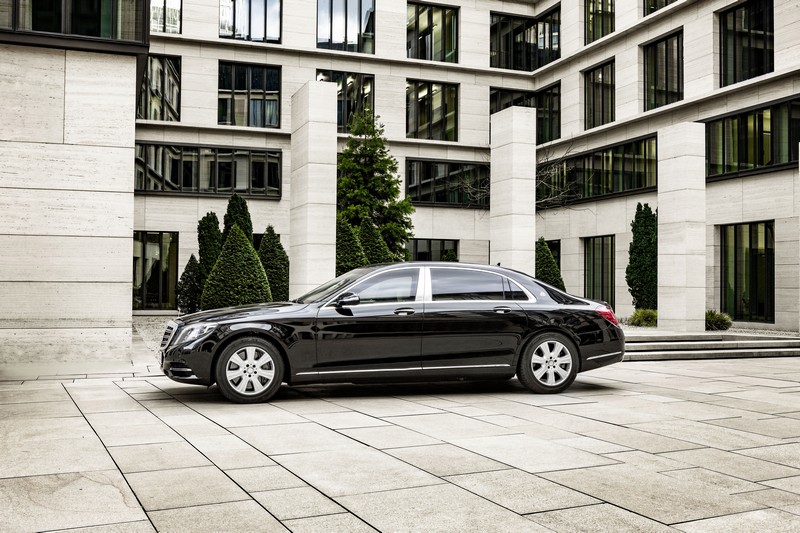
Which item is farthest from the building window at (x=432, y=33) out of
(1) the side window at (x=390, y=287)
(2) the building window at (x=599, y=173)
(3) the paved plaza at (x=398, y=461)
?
(3) the paved plaza at (x=398, y=461)

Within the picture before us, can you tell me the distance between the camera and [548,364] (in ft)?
33.4

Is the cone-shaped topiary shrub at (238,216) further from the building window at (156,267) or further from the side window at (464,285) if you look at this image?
the side window at (464,285)

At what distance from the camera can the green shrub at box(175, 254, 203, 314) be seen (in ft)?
86.7

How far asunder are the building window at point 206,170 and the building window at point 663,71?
1553 cm

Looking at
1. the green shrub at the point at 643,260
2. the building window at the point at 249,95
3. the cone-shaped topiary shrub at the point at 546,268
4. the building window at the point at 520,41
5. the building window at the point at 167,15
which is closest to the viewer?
the cone-shaped topiary shrub at the point at 546,268

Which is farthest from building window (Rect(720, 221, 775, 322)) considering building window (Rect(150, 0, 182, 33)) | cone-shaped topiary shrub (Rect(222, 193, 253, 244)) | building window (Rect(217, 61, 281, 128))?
building window (Rect(150, 0, 182, 33))

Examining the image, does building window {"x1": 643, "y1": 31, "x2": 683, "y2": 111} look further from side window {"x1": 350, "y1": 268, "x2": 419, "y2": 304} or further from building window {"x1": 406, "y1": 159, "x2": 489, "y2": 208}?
side window {"x1": 350, "y1": 268, "x2": 419, "y2": 304}

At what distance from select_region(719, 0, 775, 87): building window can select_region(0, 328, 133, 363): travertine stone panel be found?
2246 cm

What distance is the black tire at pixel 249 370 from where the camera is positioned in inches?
358

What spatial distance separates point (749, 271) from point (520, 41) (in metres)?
17.8

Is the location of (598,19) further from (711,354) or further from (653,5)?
(711,354)

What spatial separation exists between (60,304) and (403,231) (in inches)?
711

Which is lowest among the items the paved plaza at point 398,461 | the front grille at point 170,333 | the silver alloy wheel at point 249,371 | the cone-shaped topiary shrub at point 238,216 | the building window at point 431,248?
the paved plaza at point 398,461

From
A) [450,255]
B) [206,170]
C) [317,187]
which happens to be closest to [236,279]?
[317,187]
